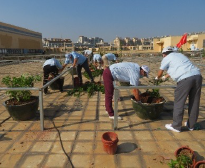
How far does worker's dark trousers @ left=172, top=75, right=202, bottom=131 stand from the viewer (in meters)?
3.09

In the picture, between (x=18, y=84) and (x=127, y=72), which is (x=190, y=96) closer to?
(x=127, y=72)

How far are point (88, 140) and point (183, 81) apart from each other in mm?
1964

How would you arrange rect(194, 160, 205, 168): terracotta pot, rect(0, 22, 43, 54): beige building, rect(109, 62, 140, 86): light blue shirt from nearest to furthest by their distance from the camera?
rect(194, 160, 205, 168): terracotta pot < rect(109, 62, 140, 86): light blue shirt < rect(0, 22, 43, 54): beige building

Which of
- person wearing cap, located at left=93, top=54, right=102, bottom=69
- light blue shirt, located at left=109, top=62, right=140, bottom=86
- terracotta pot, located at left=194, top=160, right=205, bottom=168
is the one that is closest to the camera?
terracotta pot, located at left=194, top=160, right=205, bottom=168

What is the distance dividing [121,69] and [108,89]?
1.68 feet

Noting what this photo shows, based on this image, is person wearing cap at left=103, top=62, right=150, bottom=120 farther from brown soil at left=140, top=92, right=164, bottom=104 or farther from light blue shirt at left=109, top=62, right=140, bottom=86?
brown soil at left=140, top=92, right=164, bottom=104

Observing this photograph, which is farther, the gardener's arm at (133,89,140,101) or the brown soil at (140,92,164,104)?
the brown soil at (140,92,164,104)

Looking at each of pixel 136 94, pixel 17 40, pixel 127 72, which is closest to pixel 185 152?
pixel 136 94

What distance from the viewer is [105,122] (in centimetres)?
389

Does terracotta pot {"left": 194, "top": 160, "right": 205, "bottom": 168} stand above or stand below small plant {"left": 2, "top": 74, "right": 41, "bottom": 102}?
below

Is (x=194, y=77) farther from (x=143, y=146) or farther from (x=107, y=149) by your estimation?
(x=107, y=149)

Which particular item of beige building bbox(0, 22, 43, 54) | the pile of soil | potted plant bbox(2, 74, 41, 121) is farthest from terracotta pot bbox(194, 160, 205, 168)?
beige building bbox(0, 22, 43, 54)

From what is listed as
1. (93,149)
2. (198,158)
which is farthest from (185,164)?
(93,149)

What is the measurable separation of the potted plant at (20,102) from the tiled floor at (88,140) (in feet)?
0.62
